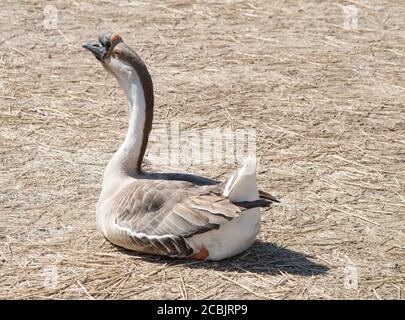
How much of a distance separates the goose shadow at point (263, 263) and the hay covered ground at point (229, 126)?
1 centimetres

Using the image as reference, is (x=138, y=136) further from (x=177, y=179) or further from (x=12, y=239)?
(x=12, y=239)

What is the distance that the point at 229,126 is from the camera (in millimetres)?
7719

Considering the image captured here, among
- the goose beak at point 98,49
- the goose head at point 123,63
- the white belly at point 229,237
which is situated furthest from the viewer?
the goose beak at point 98,49

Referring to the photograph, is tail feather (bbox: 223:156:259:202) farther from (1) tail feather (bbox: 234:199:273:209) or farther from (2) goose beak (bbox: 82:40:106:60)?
(2) goose beak (bbox: 82:40:106:60)

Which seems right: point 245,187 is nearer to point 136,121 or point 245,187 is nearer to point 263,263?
point 263,263

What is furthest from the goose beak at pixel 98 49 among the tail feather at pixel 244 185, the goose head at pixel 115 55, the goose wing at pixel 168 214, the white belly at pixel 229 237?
the white belly at pixel 229 237

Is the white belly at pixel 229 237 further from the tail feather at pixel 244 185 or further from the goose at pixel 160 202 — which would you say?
the tail feather at pixel 244 185

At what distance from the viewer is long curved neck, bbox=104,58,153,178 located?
5.77m

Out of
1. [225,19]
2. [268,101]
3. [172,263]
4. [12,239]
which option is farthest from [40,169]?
[225,19]

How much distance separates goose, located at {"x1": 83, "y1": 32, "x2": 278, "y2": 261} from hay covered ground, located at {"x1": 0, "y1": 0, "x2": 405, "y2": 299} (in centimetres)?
14

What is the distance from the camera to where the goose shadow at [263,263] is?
5.50 meters

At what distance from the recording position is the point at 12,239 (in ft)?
19.2

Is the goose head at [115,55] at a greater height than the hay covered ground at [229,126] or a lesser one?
greater

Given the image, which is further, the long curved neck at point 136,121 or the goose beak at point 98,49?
the goose beak at point 98,49
